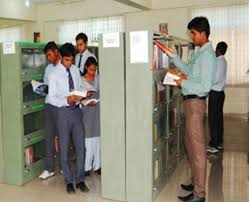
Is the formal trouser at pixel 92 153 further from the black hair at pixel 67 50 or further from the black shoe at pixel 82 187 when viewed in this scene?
the black hair at pixel 67 50

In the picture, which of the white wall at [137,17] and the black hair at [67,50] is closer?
the black hair at [67,50]

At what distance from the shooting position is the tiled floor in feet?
10.9

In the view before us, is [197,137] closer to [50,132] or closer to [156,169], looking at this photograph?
[156,169]

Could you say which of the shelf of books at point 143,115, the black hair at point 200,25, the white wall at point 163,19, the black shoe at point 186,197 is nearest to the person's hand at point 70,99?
the shelf of books at point 143,115

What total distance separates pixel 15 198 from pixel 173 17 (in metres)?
6.62

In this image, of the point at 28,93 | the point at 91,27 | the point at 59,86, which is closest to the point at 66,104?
the point at 59,86

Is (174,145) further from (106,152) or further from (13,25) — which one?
(13,25)

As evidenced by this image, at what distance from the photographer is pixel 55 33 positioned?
1028 centimetres

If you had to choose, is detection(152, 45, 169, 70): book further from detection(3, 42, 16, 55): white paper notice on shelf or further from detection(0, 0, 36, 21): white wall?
detection(0, 0, 36, 21): white wall

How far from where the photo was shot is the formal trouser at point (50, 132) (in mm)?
3703

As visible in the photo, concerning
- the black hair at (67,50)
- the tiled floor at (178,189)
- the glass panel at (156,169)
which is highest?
the black hair at (67,50)

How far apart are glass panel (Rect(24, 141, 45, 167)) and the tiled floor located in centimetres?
26

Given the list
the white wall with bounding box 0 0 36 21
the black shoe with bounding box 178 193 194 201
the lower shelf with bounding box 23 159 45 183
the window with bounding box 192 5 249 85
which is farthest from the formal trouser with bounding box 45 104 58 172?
the white wall with bounding box 0 0 36 21

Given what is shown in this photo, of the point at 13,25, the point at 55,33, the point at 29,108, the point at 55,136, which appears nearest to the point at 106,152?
the point at 55,136
